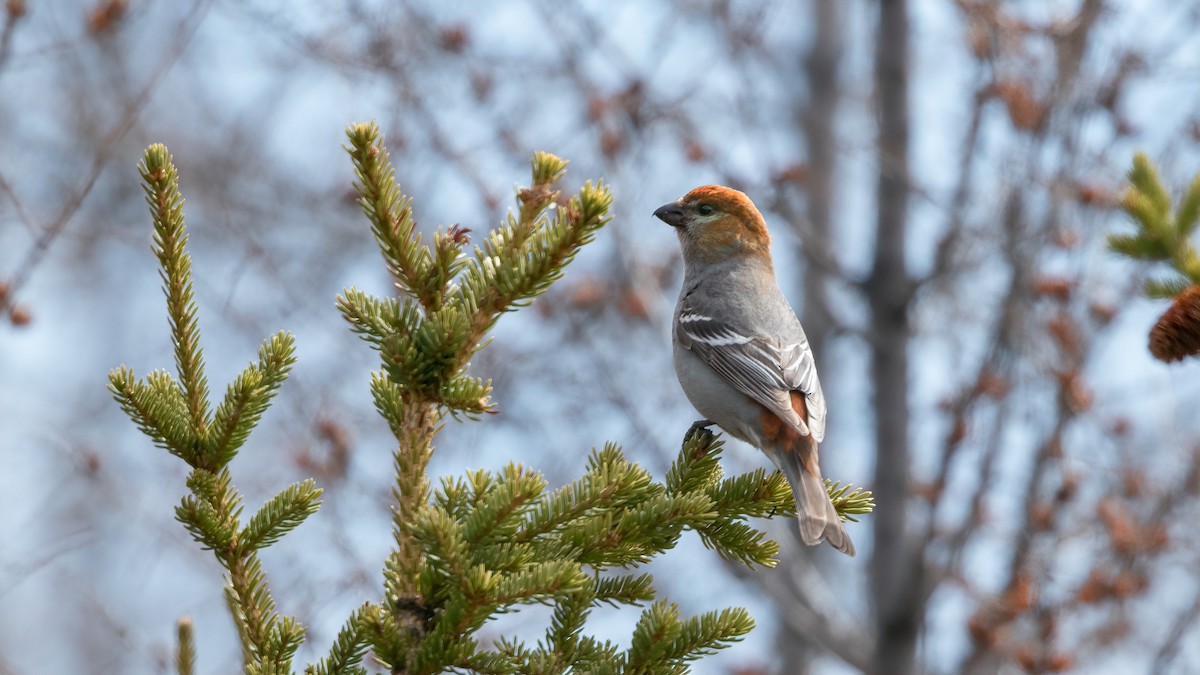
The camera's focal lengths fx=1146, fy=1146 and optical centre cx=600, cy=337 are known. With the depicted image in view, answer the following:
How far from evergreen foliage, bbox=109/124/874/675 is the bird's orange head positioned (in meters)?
3.26

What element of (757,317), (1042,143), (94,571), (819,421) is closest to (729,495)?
(819,421)

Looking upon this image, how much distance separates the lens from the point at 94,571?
50.0 feet

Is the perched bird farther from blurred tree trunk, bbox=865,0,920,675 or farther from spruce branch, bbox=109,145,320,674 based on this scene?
spruce branch, bbox=109,145,320,674

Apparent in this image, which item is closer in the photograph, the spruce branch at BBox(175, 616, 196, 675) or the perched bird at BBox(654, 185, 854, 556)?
the spruce branch at BBox(175, 616, 196, 675)

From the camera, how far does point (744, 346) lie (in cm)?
466

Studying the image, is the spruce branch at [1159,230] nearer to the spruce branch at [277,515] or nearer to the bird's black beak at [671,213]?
the spruce branch at [277,515]

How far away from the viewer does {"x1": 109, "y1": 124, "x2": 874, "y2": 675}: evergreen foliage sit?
6.51 ft

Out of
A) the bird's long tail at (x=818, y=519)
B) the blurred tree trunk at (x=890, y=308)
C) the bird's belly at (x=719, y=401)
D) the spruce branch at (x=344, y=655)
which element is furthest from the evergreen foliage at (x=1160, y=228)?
the blurred tree trunk at (x=890, y=308)

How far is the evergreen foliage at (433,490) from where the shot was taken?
1.98m

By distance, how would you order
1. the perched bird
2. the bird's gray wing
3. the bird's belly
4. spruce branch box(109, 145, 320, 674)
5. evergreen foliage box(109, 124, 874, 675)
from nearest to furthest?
evergreen foliage box(109, 124, 874, 675) < spruce branch box(109, 145, 320, 674) < the perched bird < the bird's gray wing < the bird's belly

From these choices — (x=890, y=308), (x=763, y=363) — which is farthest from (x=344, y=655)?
(x=890, y=308)

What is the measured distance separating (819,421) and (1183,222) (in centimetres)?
179

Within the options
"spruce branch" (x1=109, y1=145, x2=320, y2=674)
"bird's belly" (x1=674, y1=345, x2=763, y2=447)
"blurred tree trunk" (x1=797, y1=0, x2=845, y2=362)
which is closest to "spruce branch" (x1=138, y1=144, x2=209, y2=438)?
"spruce branch" (x1=109, y1=145, x2=320, y2=674)

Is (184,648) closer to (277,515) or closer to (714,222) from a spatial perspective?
(277,515)
